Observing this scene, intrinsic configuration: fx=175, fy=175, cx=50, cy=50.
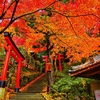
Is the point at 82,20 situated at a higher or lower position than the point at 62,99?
higher

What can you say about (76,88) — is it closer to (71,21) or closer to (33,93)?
(33,93)

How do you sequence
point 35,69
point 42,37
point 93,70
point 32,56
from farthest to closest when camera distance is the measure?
1. point 32,56
2. point 35,69
3. point 42,37
4. point 93,70

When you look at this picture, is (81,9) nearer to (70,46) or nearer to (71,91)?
(70,46)

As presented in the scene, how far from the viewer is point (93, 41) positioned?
42.9 feet

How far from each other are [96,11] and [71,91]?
20.0ft

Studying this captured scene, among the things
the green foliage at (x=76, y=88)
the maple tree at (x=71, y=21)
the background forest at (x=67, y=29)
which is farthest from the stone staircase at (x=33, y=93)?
the maple tree at (x=71, y=21)

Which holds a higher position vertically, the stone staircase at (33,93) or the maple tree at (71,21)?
the maple tree at (71,21)

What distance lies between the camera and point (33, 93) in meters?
12.9

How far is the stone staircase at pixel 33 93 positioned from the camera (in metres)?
11.3

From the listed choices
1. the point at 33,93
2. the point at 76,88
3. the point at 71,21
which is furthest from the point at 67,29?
the point at 33,93

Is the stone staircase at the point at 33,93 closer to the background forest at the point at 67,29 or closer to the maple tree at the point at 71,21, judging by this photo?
the background forest at the point at 67,29

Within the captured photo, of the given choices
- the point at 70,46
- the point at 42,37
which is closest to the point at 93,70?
the point at 70,46

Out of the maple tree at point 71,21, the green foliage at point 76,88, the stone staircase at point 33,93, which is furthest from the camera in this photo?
the maple tree at point 71,21

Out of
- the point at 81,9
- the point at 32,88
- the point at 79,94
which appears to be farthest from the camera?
the point at 32,88
